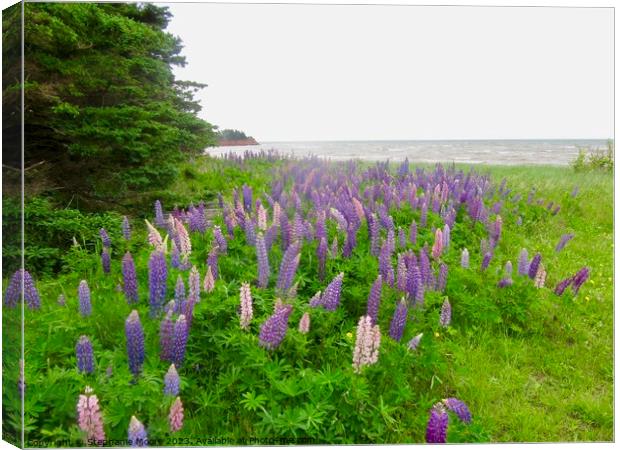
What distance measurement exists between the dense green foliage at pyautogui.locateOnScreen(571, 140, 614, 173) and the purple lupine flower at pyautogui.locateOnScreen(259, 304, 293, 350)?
2479 mm

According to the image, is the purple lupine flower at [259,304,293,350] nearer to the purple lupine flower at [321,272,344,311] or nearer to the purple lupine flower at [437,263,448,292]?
the purple lupine flower at [321,272,344,311]

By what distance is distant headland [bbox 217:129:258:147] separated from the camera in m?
3.52

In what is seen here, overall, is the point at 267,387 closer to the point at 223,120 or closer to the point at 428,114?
the point at 223,120

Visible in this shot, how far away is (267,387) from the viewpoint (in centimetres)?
272

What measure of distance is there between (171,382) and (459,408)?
1.40 meters

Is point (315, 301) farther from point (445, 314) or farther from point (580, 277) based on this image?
point (580, 277)

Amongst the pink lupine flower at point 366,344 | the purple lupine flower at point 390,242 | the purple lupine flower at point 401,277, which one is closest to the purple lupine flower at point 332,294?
the pink lupine flower at point 366,344

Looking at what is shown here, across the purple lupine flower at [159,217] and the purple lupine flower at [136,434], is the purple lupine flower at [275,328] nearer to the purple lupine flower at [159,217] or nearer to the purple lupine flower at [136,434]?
the purple lupine flower at [136,434]

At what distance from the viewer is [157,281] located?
273 cm

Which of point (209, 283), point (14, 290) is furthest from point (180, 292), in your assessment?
point (14, 290)

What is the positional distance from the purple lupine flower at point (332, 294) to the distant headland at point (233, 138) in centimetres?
115

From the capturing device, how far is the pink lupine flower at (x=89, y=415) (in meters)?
2.41

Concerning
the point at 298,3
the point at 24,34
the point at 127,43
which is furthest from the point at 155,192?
the point at 298,3

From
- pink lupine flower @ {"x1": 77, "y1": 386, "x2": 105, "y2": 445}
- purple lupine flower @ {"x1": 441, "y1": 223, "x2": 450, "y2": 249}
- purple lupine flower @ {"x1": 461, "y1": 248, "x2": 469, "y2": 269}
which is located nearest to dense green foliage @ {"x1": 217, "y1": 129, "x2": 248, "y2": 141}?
purple lupine flower @ {"x1": 441, "y1": 223, "x2": 450, "y2": 249}
